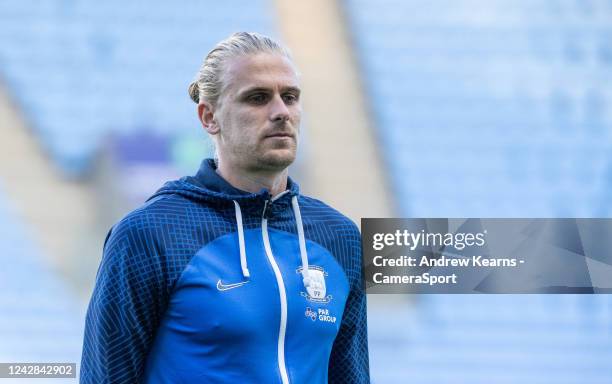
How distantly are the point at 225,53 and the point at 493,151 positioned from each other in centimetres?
131

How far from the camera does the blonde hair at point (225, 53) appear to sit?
133 cm

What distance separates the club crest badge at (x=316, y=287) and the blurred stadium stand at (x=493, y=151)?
3.61ft

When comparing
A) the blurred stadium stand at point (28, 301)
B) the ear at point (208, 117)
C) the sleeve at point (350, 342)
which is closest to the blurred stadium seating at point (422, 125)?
the blurred stadium stand at point (28, 301)

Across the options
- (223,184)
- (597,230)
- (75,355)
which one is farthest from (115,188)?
(597,230)

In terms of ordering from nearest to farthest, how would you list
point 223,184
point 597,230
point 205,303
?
1. point 205,303
2. point 223,184
3. point 597,230

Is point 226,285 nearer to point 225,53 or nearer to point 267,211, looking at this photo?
point 267,211

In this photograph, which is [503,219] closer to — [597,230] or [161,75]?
[597,230]

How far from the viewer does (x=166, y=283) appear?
1.24 meters

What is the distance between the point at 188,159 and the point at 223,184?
1.12 meters

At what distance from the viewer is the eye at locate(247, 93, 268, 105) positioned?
4.29ft

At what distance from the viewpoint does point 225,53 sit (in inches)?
52.8

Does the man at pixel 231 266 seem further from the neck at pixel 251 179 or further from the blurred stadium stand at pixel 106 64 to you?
the blurred stadium stand at pixel 106 64

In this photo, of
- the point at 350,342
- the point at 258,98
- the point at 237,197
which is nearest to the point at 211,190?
the point at 237,197

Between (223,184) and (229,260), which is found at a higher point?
(223,184)
